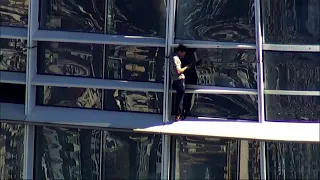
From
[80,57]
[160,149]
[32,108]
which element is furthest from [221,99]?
[32,108]

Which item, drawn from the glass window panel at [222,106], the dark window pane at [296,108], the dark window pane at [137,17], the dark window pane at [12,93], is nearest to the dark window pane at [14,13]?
the dark window pane at [12,93]

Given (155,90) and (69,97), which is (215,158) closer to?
(155,90)

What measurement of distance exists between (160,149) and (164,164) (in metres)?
A: 0.35

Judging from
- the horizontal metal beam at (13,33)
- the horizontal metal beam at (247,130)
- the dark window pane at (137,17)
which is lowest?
the horizontal metal beam at (247,130)

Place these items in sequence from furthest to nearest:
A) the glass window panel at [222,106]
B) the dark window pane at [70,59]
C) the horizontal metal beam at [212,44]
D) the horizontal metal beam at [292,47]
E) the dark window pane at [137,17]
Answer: the dark window pane at [70,59] < the dark window pane at [137,17] < the glass window panel at [222,106] < the horizontal metal beam at [212,44] < the horizontal metal beam at [292,47]

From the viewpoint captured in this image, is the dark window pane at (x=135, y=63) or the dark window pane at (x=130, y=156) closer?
the dark window pane at (x=135, y=63)

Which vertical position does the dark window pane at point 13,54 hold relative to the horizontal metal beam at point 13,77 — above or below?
above

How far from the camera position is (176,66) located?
43.9 feet

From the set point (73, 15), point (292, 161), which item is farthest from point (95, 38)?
point (292, 161)

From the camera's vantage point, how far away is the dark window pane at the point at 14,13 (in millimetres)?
14453

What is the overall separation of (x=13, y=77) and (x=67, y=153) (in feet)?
6.62

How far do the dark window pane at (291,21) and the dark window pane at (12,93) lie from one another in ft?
17.6

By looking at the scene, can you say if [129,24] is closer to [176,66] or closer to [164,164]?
[176,66]

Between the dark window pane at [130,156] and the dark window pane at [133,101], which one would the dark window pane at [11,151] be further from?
the dark window pane at [133,101]
